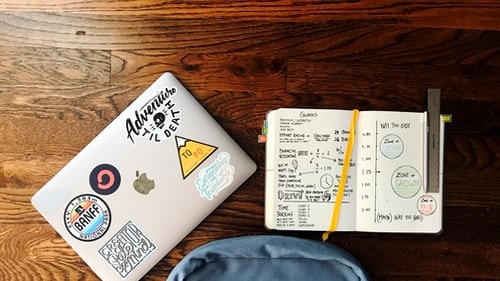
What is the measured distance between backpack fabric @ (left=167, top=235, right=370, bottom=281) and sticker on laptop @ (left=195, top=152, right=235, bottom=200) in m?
0.07

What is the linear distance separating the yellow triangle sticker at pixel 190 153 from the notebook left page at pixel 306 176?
96mm

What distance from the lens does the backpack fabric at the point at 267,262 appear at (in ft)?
3.42

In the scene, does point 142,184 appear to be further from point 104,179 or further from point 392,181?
point 392,181

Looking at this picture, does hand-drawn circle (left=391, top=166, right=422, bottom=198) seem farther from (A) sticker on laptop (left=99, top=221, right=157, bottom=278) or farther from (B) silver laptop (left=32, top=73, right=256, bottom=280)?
(A) sticker on laptop (left=99, top=221, right=157, bottom=278)

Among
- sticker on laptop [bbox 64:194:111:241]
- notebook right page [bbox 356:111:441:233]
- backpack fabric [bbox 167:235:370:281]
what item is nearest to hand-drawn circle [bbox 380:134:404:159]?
notebook right page [bbox 356:111:441:233]

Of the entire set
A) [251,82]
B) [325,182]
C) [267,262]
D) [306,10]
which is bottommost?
[267,262]

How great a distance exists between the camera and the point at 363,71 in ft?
3.66

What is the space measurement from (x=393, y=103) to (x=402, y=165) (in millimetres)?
94

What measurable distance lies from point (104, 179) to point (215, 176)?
0.16m

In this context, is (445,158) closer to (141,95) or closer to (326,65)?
(326,65)

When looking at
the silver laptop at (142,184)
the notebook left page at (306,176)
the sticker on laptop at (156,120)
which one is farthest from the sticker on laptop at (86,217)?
the notebook left page at (306,176)

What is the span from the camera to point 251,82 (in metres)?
1.11

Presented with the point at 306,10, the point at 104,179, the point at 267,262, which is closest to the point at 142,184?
the point at 104,179

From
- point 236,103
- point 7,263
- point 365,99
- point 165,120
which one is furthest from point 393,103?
point 7,263
